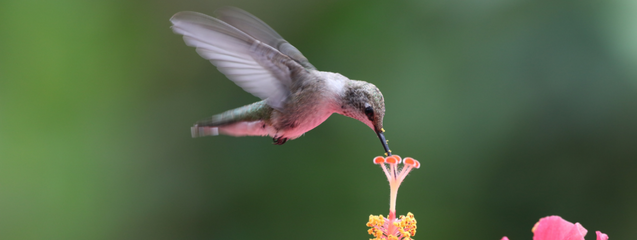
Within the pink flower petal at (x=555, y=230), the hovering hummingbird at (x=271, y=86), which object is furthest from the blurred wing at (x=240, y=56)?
the pink flower petal at (x=555, y=230)

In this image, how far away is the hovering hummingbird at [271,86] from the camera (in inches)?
31.1

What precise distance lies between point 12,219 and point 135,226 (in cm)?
48

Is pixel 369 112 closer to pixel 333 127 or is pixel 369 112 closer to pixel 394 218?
pixel 394 218

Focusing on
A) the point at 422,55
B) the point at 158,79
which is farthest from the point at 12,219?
the point at 422,55

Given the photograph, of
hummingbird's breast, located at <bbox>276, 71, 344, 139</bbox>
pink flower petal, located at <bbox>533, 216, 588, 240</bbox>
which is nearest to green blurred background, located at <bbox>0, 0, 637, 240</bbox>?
hummingbird's breast, located at <bbox>276, 71, 344, 139</bbox>

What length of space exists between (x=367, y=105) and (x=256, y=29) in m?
0.39

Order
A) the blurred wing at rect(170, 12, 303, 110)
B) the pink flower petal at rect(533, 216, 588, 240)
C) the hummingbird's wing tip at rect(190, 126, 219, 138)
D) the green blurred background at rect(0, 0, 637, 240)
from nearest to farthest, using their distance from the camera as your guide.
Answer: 1. the pink flower petal at rect(533, 216, 588, 240)
2. the blurred wing at rect(170, 12, 303, 110)
3. the hummingbird's wing tip at rect(190, 126, 219, 138)
4. the green blurred background at rect(0, 0, 637, 240)

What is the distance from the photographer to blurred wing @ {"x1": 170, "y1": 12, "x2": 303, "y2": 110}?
771 mm

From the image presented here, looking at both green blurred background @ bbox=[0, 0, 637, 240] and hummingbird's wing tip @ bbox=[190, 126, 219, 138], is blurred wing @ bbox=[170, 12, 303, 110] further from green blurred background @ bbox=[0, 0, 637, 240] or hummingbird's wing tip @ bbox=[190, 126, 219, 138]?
green blurred background @ bbox=[0, 0, 637, 240]

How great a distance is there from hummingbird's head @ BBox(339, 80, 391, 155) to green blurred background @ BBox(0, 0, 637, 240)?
1.13 m

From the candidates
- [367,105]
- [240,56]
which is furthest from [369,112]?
[240,56]

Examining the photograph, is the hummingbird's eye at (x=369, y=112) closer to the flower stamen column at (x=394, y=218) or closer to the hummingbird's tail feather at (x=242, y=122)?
the flower stamen column at (x=394, y=218)

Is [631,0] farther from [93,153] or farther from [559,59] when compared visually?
[93,153]

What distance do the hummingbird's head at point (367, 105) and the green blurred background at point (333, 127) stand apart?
1.13m
